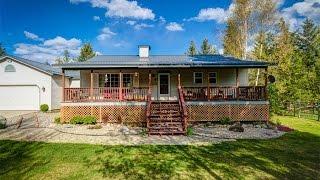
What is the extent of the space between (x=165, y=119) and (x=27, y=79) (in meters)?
17.8

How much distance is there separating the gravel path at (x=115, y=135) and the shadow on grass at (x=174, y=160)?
1.07m

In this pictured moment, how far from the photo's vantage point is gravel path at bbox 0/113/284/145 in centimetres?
1404

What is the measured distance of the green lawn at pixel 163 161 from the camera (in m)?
8.98

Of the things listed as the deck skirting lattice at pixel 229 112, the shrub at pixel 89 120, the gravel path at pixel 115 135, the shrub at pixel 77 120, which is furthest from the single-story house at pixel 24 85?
the deck skirting lattice at pixel 229 112

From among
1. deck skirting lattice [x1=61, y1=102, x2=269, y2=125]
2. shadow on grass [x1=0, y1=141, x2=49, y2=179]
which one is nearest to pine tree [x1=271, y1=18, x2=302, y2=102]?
deck skirting lattice [x1=61, y1=102, x2=269, y2=125]

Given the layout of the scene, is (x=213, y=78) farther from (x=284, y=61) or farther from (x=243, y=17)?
(x=284, y=61)

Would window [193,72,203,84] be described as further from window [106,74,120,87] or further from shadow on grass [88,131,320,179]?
shadow on grass [88,131,320,179]

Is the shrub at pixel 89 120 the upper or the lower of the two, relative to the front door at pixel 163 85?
lower

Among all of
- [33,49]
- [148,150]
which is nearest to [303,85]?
[148,150]

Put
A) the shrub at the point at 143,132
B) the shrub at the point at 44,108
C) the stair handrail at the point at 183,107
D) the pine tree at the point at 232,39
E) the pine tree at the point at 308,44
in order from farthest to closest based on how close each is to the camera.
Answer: the pine tree at the point at 308,44 < the pine tree at the point at 232,39 < the shrub at the point at 44,108 < the stair handrail at the point at 183,107 < the shrub at the point at 143,132

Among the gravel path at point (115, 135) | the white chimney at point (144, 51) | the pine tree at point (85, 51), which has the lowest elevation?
the gravel path at point (115, 135)

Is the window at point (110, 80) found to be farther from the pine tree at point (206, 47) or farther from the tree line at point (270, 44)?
the pine tree at point (206, 47)

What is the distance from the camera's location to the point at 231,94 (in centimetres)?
1992

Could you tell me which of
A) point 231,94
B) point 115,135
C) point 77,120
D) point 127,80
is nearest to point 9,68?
point 127,80
